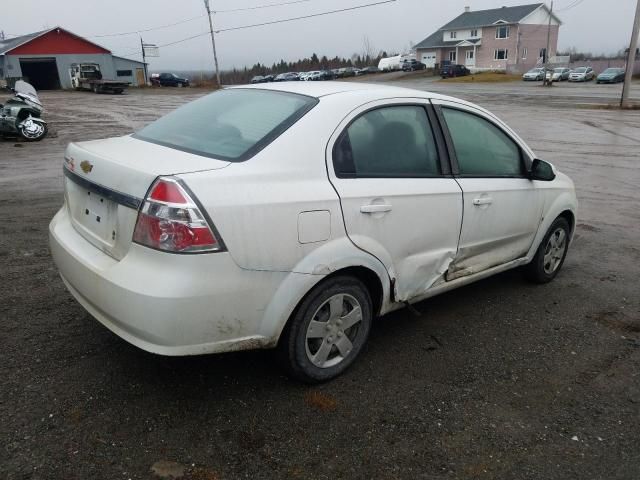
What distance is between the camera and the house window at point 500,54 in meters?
69.4

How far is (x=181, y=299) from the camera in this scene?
2.52m

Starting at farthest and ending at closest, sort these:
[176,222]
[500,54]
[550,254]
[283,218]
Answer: [500,54]
[550,254]
[283,218]
[176,222]

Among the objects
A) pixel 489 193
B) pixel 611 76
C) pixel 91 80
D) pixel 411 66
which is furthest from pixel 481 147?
pixel 411 66

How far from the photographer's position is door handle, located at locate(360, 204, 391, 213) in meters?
3.05

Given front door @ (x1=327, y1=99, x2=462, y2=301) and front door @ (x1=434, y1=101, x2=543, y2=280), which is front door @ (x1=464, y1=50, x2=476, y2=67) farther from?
front door @ (x1=327, y1=99, x2=462, y2=301)

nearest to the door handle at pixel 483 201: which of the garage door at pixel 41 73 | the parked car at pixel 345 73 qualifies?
the garage door at pixel 41 73

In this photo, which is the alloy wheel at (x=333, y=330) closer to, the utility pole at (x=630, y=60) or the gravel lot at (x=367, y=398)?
the gravel lot at (x=367, y=398)

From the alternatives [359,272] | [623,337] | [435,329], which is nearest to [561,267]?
[623,337]

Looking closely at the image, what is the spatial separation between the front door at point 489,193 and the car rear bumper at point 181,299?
1622 millimetres

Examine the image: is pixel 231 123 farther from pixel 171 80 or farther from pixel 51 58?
pixel 171 80

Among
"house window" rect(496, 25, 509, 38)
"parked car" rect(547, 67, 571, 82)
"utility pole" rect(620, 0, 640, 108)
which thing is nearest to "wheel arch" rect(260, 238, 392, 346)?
"utility pole" rect(620, 0, 640, 108)

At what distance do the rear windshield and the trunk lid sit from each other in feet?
0.44

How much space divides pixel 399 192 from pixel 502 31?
243ft

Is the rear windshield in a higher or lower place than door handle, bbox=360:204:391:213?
higher
